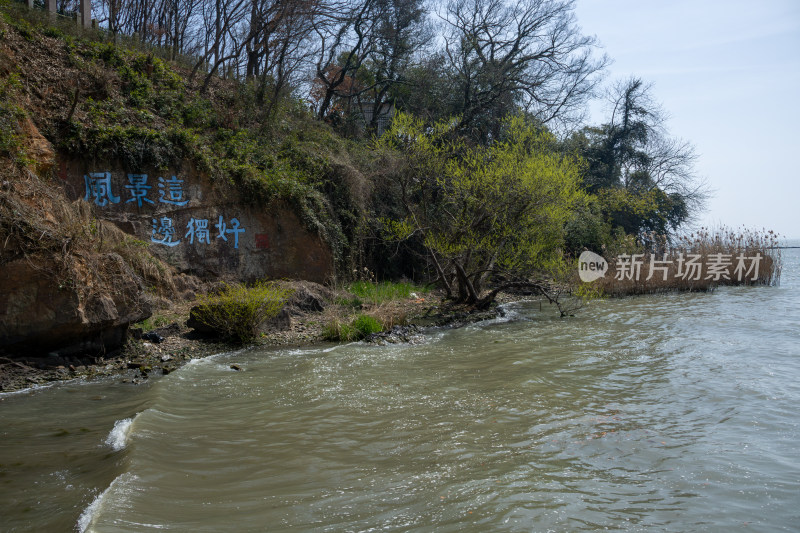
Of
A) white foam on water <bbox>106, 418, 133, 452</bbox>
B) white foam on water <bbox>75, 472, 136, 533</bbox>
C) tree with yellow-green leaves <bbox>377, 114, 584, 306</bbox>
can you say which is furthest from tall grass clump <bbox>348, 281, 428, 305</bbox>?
white foam on water <bbox>75, 472, 136, 533</bbox>

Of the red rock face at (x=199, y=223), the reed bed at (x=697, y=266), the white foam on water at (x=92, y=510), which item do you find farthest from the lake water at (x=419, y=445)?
the reed bed at (x=697, y=266)

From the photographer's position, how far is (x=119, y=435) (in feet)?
16.7

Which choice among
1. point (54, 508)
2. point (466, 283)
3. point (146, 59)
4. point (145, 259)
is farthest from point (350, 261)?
point (54, 508)

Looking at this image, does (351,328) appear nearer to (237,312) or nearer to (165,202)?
(237,312)

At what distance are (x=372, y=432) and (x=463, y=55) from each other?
2050cm

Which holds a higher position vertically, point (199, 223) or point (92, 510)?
point (199, 223)

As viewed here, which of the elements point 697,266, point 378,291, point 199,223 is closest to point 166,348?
point 199,223

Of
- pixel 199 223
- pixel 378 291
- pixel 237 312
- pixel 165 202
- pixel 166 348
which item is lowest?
pixel 166 348

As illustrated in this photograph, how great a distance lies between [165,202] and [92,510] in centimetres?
1000

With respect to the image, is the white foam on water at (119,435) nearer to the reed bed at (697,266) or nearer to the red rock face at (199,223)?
the red rock face at (199,223)

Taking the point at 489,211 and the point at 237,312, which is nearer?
the point at 237,312

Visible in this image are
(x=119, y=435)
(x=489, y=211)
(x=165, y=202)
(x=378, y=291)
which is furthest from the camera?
(x=378, y=291)

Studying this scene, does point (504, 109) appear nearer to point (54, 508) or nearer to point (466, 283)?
point (466, 283)

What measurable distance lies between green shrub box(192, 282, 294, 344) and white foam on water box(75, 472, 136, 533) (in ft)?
18.4
